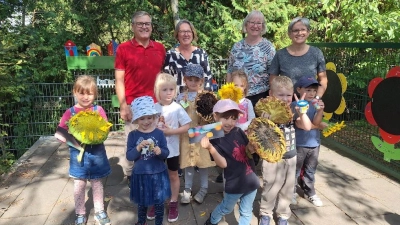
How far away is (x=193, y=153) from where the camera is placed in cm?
334

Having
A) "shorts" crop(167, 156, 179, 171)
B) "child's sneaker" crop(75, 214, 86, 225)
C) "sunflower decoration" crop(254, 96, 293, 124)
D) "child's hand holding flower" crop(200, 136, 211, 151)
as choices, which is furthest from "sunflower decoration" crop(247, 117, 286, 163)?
"child's sneaker" crop(75, 214, 86, 225)

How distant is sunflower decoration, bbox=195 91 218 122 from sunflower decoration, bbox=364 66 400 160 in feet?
8.46

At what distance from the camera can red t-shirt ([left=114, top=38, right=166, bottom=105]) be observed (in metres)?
3.46

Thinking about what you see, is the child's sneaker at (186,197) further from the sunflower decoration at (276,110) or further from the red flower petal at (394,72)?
the red flower petal at (394,72)

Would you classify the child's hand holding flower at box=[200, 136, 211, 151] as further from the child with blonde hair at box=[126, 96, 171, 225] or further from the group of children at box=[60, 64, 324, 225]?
the child with blonde hair at box=[126, 96, 171, 225]

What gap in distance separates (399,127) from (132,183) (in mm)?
3363

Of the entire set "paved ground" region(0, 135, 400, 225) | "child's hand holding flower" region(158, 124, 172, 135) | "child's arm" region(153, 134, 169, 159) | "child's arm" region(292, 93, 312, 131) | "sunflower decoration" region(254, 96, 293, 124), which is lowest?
"paved ground" region(0, 135, 400, 225)

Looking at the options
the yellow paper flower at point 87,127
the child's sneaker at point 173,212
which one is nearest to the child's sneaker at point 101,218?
the child's sneaker at point 173,212

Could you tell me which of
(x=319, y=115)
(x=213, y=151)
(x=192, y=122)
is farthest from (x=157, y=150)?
(x=319, y=115)

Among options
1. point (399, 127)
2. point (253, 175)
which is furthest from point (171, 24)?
point (253, 175)

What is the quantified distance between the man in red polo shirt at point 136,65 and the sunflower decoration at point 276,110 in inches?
55.8

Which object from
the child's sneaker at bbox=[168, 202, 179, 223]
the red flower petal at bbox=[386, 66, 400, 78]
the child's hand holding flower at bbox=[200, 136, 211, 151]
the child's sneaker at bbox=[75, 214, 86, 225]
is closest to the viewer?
the child's hand holding flower at bbox=[200, 136, 211, 151]

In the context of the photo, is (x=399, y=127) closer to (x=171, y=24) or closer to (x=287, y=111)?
(x=287, y=111)

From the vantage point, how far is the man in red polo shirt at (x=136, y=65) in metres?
3.45
